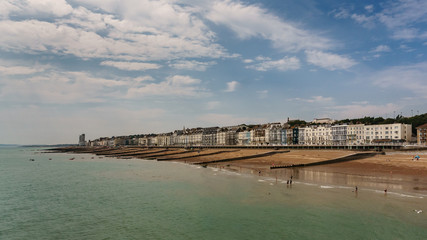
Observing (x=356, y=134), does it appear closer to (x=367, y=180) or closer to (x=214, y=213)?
(x=367, y=180)

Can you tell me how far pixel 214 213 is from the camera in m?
29.5

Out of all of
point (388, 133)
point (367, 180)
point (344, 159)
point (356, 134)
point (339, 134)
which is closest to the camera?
point (367, 180)

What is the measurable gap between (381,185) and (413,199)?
8.81 metres

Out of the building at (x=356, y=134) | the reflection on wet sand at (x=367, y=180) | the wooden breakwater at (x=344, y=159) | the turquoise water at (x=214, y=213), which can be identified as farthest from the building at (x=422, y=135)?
the turquoise water at (x=214, y=213)

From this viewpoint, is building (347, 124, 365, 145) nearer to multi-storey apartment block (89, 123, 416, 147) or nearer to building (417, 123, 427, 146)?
multi-storey apartment block (89, 123, 416, 147)

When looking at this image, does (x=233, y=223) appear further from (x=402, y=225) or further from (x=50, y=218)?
(x=50, y=218)

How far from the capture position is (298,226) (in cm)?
2497

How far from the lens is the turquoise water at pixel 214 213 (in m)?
23.9

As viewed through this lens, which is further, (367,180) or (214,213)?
(367,180)

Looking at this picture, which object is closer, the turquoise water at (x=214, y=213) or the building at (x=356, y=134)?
the turquoise water at (x=214, y=213)

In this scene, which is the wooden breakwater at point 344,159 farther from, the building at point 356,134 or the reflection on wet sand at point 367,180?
the building at point 356,134

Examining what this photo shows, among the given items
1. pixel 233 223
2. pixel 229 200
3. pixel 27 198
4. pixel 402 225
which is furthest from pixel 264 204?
pixel 27 198

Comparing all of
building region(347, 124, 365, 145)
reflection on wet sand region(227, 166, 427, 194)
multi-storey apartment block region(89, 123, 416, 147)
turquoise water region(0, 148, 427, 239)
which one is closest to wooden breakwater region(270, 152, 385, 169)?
reflection on wet sand region(227, 166, 427, 194)

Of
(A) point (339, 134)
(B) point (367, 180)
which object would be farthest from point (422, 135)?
(B) point (367, 180)
